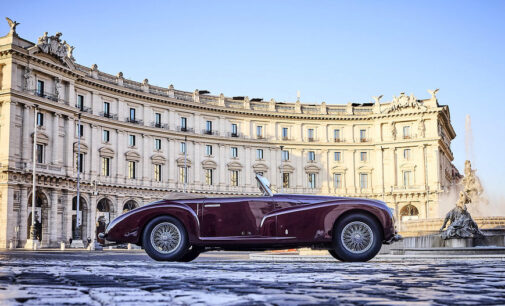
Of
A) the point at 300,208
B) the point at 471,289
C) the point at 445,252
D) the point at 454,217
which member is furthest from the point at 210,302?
the point at 454,217

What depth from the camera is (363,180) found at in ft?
245

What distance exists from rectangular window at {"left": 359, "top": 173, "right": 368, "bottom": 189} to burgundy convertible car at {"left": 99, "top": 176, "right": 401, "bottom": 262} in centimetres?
6530

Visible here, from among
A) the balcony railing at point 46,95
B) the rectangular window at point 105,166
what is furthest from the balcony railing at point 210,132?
the balcony railing at point 46,95

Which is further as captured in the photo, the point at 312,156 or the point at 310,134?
the point at 310,134

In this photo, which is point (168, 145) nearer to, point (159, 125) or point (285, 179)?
point (159, 125)

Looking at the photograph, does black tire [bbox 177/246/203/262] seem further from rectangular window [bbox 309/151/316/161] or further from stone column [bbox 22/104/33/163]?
rectangular window [bbox 309/151/316/161]

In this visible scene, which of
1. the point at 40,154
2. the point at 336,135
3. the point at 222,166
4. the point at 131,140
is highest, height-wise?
the point at 336,135

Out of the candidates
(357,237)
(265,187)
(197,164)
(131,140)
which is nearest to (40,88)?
(131,140)

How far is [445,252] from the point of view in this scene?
53.7 feet

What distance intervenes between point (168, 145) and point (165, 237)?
55.1 meters

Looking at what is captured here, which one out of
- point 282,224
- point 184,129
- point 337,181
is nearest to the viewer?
point 282,224

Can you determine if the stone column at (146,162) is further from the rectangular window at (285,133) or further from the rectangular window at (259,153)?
the rectangular window at (285,133)

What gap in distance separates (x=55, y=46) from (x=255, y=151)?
28.5 meters

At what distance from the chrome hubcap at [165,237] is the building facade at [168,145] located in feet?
122
